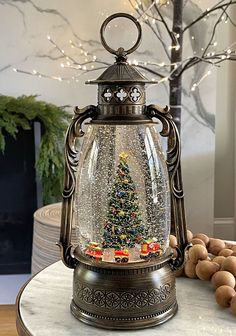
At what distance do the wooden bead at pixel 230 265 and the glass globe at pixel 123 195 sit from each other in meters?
0.14

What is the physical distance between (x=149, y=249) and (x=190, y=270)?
209 millimetres

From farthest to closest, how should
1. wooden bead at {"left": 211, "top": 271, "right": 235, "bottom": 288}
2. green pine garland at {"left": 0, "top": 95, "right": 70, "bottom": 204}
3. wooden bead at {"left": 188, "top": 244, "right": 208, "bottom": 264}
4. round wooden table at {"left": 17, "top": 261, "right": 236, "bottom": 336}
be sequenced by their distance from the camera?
green pine garland at {"left": 0, "top": 95, "right": 70, "bottom": 204}
wooden bead at {"left": 188, "top": 244, "right": 208, "bottom": 264}
wooden bead at {"left": 211, "top": 271, "right": 235, "bottom": 288}
round wooden table at {"left": 17, "top": 261, "right": 236, "bottom": 336}

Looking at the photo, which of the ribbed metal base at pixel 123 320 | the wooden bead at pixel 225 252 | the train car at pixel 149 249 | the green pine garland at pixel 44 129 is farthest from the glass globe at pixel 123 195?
the green pine garland at pixel 44 129

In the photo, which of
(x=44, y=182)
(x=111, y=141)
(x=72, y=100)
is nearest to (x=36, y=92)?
(x=72, y=100)

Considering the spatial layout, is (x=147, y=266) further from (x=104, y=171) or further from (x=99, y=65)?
(x=99, y=65)

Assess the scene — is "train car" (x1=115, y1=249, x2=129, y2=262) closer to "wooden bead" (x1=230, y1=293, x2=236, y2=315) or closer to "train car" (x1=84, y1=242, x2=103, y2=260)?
"train car" (x1=84, y1=242, x2=103, y2=260)

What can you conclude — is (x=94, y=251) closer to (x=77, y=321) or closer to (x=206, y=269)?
(x=77, y=321)

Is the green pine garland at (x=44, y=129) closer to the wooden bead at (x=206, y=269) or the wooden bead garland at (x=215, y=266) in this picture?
the wooden bead garland at (x=215, y=266)

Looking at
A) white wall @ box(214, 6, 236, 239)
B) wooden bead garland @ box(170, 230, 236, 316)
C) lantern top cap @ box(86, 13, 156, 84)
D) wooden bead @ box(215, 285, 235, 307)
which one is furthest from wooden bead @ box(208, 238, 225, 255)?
white wall @ box(214, 6, 236, 239)

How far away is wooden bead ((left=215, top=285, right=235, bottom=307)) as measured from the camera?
104 cm

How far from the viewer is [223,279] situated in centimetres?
109

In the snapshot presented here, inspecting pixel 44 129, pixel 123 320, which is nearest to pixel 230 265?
pixel 123 320

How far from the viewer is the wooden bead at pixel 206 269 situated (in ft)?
3.81

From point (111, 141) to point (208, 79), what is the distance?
1.89 metres
